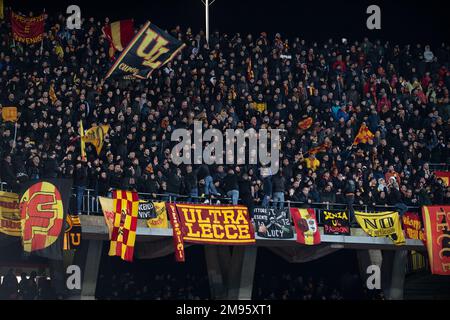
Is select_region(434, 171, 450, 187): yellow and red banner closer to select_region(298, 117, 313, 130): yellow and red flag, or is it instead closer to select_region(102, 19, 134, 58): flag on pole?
select_region(298, 117, 313, 130): yellow and red flag

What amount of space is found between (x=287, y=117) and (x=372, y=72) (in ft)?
17.1

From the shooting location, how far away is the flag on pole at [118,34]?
122ft

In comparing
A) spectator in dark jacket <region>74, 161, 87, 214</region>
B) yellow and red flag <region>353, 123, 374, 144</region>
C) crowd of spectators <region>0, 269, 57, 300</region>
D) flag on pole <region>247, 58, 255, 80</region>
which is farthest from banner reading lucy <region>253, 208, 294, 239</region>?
flag on pole <region>247, 58, 255, 80</region>

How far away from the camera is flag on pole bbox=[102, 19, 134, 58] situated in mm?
37219

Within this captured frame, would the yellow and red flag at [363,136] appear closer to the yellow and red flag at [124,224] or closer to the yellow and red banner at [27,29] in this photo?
the yellow and red flag at [124,224]

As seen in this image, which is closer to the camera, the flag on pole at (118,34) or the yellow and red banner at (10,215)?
the yellow and red banner at (10,215)

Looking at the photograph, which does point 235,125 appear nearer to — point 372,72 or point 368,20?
point 372,72

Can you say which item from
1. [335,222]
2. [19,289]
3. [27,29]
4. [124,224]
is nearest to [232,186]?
[335,222]

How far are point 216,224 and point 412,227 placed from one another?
19.5 feet

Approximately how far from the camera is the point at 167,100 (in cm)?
3547

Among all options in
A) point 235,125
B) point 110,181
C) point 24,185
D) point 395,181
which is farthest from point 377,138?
point 24,185

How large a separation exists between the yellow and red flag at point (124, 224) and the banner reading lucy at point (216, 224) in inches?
55.5

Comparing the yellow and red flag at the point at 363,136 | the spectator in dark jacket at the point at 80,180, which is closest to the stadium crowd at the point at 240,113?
the spectator in dark jacket at the point at 80,180

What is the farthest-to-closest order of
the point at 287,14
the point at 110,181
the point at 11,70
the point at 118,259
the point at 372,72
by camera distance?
1. the point at 287,14
2. the point at 372,72
3. the point at 118,259
4. the point at 11,70
5. the point at 110,181
